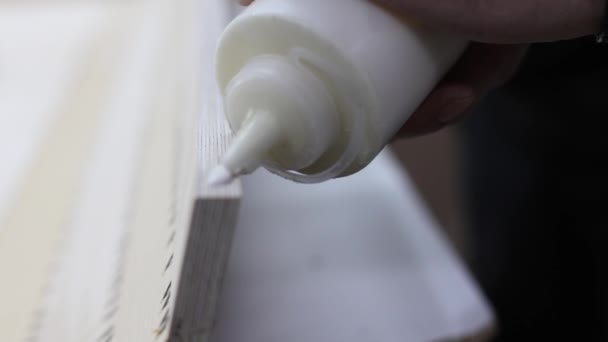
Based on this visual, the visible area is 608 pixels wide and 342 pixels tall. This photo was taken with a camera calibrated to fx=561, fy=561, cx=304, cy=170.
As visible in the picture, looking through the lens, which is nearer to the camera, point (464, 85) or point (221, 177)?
point (221, 177)

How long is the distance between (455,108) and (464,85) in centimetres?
1

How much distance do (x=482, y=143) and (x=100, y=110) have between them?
44 cm

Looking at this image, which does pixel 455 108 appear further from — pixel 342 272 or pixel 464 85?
pixel 342 272

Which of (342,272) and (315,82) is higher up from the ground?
(315,82)

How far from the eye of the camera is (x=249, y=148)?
20cm

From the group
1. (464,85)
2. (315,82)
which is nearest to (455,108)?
(464,85)

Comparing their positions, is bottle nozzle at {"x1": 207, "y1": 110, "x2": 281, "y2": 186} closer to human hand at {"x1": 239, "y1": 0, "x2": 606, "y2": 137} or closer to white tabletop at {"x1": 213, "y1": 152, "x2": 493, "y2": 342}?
human hand at {"x1": 239, "y1": 0, "x2": 606, "y2": 137}

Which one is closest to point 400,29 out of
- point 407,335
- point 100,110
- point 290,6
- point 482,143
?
point 290,6

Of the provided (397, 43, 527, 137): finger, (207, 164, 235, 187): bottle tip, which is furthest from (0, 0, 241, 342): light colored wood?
(397, 43, 527, 137): finger

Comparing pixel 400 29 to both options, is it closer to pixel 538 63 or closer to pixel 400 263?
pixel 400 263

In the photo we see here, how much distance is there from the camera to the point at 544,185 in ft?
2.02

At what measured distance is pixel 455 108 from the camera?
0.99ft

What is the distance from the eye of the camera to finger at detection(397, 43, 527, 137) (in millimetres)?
294

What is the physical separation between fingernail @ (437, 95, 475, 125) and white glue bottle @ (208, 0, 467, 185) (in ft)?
0.25
